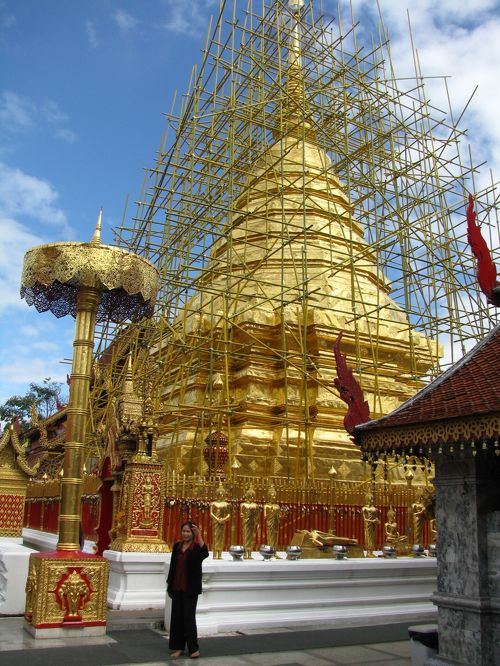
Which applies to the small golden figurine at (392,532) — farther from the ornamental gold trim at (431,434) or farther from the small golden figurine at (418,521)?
the ornamental gold trim at (431,434)

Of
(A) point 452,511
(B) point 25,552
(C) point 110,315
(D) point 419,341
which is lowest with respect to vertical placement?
(B) point 25,552

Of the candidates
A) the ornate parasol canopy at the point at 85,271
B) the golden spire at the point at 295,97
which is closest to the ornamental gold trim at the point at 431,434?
the ornate parasol canopy at the point at 85,271

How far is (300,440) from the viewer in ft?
47.3

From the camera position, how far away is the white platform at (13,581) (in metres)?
8.20

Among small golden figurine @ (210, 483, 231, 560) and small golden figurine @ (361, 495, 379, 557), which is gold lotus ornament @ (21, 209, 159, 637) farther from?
small golden figurine @ (361, 495, 379, 557)

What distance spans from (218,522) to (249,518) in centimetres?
55

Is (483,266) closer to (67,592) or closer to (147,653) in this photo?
(147,653)

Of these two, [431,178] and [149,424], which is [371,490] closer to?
[149,424]

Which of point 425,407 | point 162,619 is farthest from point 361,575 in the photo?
point 425,407

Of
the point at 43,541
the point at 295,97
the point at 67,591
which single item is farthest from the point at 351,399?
the point at 295,97

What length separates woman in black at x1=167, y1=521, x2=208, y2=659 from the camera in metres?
6.38

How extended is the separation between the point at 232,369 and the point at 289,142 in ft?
29.0

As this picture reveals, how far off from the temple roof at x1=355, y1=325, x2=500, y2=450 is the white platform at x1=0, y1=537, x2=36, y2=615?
469cm

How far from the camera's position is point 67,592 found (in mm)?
6664
